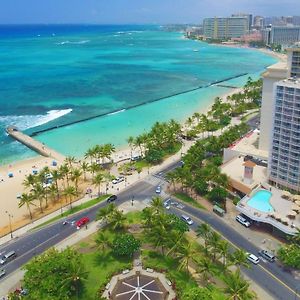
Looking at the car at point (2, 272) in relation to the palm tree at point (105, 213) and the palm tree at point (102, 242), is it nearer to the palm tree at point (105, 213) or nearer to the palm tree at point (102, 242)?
the palm tree at point (102, 242)

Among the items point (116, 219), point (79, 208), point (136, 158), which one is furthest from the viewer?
point (136, 158)

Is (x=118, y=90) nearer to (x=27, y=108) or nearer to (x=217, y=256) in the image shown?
(x=27, y=108)

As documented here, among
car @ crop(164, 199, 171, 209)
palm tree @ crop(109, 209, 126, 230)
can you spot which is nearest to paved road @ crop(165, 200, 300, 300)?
car @ crop(164, 199, 171, 209)

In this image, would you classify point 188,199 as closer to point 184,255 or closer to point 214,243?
point 214,243

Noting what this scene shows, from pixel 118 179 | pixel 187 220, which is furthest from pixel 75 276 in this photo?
pixel 118 179

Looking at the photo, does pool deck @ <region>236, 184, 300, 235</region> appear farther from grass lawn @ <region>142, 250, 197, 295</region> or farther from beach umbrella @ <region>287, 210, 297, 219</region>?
grass lawn @ <region>142, 250, 197, 295</region>

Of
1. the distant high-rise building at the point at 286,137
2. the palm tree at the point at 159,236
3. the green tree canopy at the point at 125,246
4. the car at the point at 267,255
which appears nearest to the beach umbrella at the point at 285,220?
the car at the point at 267,255

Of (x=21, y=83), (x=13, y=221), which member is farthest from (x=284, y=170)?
(x=21, y=83)
